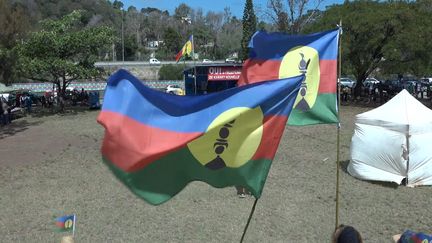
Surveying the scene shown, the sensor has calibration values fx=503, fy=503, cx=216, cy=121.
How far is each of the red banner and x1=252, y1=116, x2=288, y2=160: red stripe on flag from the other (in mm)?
34580

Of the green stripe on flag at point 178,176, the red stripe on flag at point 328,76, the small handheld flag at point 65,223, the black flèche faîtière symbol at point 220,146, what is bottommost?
the small handheld flag at point 65,223

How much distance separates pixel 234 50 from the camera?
11850 centimetres

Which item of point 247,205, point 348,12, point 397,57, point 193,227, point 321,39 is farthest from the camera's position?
point 348,12

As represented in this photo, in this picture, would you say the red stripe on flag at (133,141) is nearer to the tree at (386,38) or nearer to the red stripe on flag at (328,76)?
the red stripe on flag at (328,76)

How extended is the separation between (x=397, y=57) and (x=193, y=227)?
2576 cm

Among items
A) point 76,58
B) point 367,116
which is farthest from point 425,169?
point 76,58

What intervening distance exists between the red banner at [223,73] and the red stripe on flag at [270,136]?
34.6 m

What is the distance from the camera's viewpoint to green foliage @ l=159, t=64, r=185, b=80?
74438 mm

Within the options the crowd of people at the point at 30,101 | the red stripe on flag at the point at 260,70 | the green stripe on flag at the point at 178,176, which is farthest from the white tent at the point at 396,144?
the crowd of people at the point at 30,101

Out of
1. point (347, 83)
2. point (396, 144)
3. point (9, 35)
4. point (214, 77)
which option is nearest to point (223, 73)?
point (214, 77)

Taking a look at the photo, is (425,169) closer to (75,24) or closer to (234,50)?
(75,24)

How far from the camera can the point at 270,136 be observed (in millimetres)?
5285

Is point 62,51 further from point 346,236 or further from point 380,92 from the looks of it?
point 346,236

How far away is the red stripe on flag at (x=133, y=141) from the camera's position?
4.79 meters
